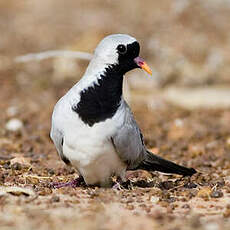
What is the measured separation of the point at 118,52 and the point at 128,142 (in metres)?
0.77

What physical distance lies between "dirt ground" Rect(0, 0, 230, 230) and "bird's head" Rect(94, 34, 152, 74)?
1061mm

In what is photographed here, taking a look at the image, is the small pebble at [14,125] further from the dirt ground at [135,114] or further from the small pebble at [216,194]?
the small pebble at [216,194]

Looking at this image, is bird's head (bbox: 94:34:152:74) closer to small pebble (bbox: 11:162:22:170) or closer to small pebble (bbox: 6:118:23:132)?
small pebble (bbox: 11:162:22:170)

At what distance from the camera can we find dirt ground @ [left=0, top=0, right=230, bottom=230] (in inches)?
161

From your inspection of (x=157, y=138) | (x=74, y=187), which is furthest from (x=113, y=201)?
(x=157, y=138)

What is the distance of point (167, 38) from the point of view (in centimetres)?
1184

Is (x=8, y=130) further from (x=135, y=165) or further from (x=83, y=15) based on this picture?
(x=83, y=15)

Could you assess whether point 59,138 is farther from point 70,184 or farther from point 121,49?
point 121,49

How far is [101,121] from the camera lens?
4.77m

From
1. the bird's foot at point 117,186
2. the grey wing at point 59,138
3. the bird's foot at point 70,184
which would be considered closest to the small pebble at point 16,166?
the bird's foot at point 70,184

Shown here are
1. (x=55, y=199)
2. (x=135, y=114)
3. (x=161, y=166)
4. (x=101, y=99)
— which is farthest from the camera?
(x=135, y=114)

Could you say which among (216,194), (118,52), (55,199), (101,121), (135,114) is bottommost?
(135,114)

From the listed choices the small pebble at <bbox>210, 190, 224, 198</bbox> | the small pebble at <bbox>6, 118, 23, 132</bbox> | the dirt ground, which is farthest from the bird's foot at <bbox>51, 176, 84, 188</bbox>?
the small pebble at <bbox>6, 118, 23, 132</bbox>

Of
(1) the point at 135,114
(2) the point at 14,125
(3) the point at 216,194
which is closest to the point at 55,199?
(3) the point at 216,194
